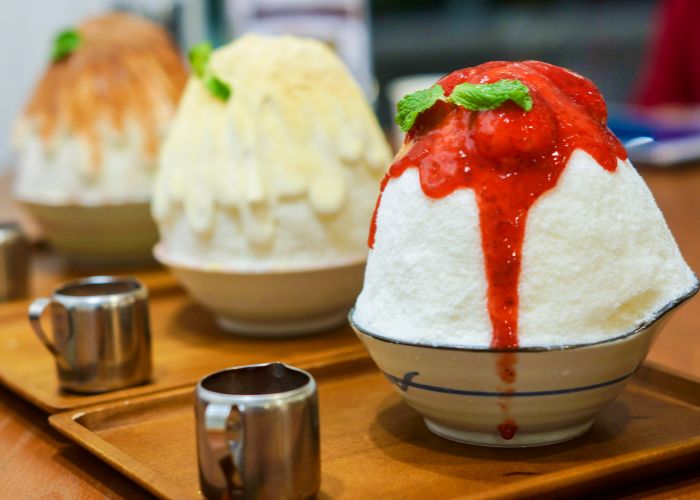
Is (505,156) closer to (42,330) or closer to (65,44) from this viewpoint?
(42,330)

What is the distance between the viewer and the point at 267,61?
1.47m

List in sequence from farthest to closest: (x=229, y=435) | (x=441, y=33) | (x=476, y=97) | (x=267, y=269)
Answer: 1. (x=441, y=33)
2. (x=267, y=269)
3. (x=476, y=97)
4. (x=229, y=435)

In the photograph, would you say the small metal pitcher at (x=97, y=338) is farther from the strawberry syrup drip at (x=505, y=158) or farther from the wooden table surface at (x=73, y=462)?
the strawberry syrup drip at (x=505, y=158)

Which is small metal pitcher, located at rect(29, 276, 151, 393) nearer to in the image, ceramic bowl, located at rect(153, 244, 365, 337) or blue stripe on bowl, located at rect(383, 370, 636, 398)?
ceramic bowl, located at rect(153, 244, 365, 337)

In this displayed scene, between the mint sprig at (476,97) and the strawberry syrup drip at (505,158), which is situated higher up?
the mint sprig at (476,97)

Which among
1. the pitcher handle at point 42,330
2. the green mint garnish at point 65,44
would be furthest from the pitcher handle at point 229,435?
the green mint garnish at point 65,44

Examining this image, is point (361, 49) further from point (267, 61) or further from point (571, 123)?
point (571, 123)

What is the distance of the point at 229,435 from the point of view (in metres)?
0.87

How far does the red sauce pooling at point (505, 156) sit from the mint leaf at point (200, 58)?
553 millimetres

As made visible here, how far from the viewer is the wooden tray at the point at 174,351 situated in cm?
128

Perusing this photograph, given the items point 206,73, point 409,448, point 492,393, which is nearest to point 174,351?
point 206,73

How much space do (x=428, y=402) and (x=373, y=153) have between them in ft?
1.80

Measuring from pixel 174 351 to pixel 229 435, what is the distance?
61 centimetres

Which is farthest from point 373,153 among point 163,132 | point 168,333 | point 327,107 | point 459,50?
point 459,50
